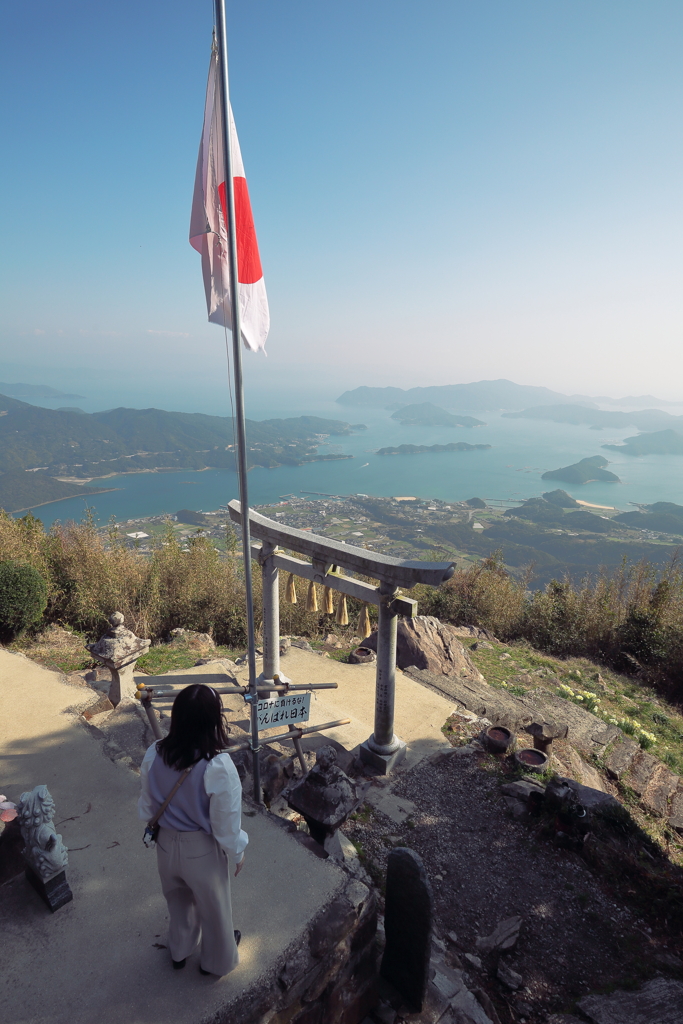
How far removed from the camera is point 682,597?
46.0 feet

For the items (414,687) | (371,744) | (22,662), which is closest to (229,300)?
(371,744)

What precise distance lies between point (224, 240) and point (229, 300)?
518 millimetres

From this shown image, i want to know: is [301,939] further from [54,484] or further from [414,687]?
[54,484]

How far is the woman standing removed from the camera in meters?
2.71

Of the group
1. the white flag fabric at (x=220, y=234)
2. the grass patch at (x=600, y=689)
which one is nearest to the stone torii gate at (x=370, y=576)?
the white flag fabric at (x=220, y=234)

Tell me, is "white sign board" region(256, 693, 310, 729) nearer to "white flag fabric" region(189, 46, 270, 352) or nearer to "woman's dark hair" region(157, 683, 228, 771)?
"woman's dark hair" region(157, 683, 228, 771)

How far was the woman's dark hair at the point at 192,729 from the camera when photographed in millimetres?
2695

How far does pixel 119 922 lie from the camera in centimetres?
370

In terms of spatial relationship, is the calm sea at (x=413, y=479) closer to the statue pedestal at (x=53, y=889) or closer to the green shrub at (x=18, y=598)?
the green shrub at (x=18, y=598)

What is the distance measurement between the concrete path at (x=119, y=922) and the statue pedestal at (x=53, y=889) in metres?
0.07

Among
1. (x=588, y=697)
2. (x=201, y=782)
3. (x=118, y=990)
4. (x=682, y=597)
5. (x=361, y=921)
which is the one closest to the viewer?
(x=201, y=782)

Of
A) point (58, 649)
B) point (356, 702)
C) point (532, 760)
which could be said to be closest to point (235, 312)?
point (532, 760)

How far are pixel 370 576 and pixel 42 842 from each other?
4255 millimetres

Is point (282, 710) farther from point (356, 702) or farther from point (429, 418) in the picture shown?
point (429, 418)
